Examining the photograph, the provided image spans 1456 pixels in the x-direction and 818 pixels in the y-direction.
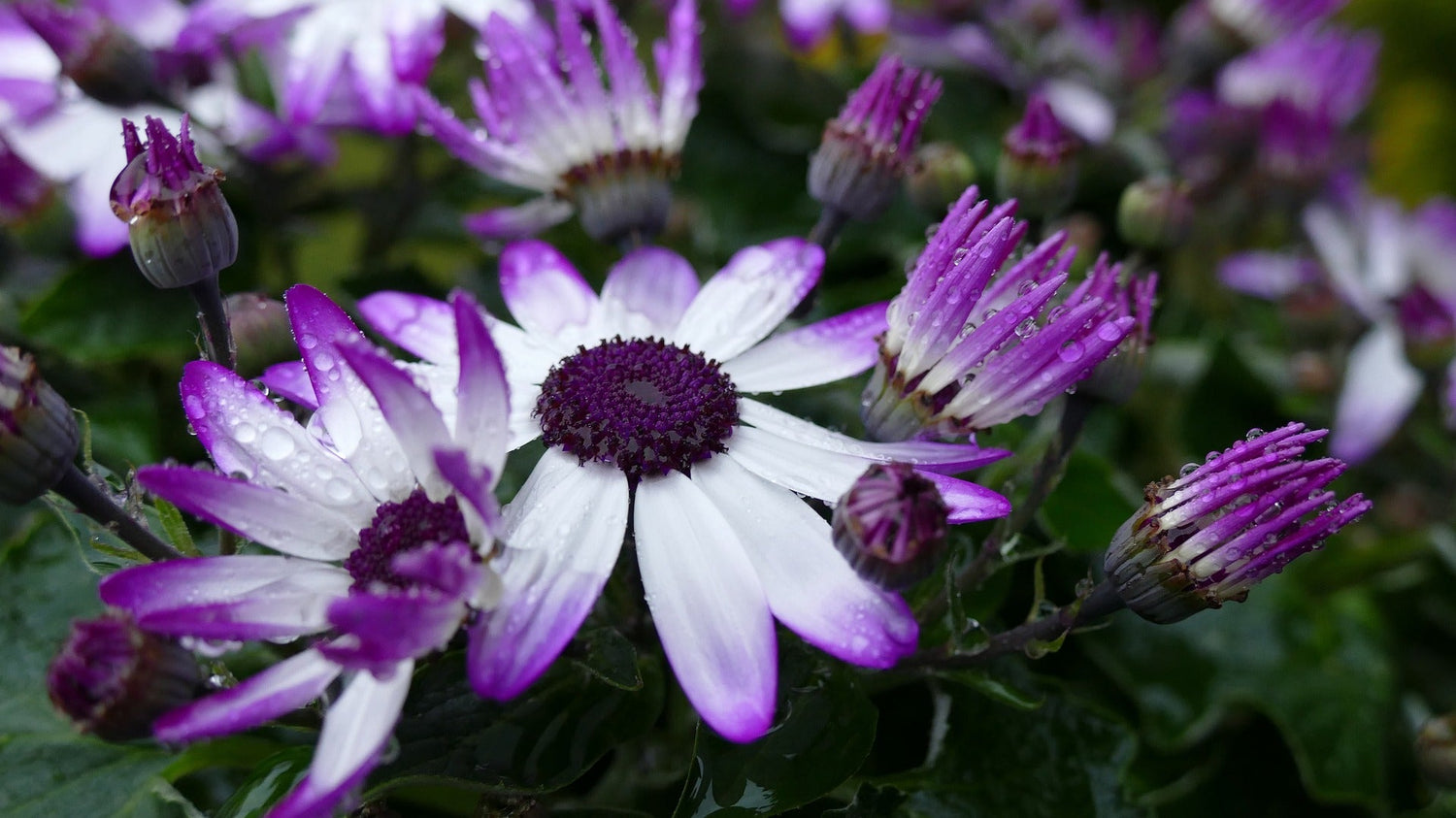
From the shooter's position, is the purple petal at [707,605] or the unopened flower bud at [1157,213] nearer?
the purple petal at [707,605]

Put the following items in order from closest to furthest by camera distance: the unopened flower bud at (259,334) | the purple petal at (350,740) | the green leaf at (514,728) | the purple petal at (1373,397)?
the purple petal at (350,740)
the green leaf at (514,728)
the unopened flower bud at (259,334)
the purple petal at (1373,397)

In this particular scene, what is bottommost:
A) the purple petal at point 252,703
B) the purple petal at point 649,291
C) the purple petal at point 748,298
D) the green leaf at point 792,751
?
the green leaf at point 792,751

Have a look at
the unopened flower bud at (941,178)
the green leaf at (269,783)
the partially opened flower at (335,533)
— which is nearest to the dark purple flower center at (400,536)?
the partially opened flower at (335,533)

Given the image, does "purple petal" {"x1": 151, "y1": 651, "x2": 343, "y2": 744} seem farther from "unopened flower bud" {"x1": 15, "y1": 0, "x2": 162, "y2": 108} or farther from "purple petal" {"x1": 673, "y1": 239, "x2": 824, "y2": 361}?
"unopened flower bud" {"x1": 15, "y1": 0, "x2": 162, "y2": 108}

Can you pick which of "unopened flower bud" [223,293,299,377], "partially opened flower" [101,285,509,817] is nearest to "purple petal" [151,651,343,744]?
"partially opened flower" [101,285,509,817]

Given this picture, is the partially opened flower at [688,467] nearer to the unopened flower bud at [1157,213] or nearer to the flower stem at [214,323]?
the flower stem at [214,323]
